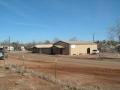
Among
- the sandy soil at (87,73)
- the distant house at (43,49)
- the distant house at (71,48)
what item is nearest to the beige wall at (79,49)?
the distant house at (71,48)

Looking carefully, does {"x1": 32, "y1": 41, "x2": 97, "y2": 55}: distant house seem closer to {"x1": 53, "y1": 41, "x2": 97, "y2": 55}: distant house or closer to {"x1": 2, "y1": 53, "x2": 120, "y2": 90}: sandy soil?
{"x1": 53, "y1": 41, "x2": 97, "y2": 55}: distant house

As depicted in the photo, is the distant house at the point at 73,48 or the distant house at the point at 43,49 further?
the distant house at the point at 43,49

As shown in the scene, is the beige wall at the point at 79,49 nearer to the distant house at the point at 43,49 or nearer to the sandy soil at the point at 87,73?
the distant house at the point at 43,49

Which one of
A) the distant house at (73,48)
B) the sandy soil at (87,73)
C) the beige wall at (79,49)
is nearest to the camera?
the sandy soil at (87,73)

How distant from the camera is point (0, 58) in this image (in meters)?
46.2

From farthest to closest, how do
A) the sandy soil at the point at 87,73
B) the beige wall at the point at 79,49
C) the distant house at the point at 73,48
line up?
1. the beige wall at the point at 79,49
2. the distant house at the point at 73,48
3. the sandy soil at the point at 87,73

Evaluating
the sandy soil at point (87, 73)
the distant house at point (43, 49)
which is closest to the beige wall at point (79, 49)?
the distant house at point (43, 49)

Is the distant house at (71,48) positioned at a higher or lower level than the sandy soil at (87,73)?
higher

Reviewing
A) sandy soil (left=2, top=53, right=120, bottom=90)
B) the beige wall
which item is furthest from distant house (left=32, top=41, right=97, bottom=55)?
sandy soil (left=2, top=53, right=120, bottom=90)

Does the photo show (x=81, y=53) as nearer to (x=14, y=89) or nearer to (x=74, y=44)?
(x=74, y=44)

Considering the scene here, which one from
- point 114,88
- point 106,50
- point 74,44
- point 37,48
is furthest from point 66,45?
point 114,88

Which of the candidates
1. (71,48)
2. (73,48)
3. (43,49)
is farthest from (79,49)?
(43,49)

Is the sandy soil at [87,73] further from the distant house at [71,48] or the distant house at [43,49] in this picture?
the distant house at [43,49]

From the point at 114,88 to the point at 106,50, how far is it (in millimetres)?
83657
